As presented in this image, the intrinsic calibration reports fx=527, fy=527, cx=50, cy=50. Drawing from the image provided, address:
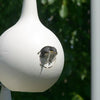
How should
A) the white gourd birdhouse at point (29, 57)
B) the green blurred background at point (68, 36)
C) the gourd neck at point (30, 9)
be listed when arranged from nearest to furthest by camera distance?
1. the white gourd birdhouse at point (29, 57)
2. the gourd neck at point (30, 9)
3. the green blurred background at point (68, 36)

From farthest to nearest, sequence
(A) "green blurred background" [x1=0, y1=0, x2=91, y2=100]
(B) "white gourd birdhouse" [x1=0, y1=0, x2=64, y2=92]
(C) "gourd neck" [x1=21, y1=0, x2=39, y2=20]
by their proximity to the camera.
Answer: (A) "green blurred background" [x1=0, y1=0, x2=91, y2=100], (C) "gourd neck" [x1=21, y1=0, x2=39, y2=20], (B) "white gourd birdhouse" [x1=0, y1=0, x2=64, y2=92]

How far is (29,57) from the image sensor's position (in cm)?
309

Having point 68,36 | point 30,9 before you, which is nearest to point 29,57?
point 30,9

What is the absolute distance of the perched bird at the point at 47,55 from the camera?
3115 millimetres

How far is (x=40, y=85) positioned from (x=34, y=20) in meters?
0.41

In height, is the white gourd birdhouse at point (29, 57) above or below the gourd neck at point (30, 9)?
below

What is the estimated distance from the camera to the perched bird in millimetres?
3115

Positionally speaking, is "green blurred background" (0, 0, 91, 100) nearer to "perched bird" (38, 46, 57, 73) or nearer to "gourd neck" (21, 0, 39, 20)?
"gourd neck" (21, 0, 39, 20)

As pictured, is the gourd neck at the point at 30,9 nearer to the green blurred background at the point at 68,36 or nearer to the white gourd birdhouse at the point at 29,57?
the white gourd birdhouse at the point at 29,57

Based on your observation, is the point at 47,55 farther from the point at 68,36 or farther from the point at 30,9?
the point at 68,36

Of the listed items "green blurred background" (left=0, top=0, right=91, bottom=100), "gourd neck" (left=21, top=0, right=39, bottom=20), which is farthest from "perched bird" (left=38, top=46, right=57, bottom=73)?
"green blurred background" (left=0, top=0, right=91, bottom=100)

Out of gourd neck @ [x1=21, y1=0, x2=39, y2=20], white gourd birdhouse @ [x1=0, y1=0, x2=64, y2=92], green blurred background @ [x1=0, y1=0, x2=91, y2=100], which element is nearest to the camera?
white gourd birdhouse @ [x1=0, y1=0, x2=64, y2=92]

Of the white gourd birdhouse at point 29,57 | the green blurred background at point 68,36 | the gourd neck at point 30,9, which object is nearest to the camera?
the white gourd birdhouse at point 29,57

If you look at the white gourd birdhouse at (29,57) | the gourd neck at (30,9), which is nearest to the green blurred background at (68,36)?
the gourd neck at (30,9)
